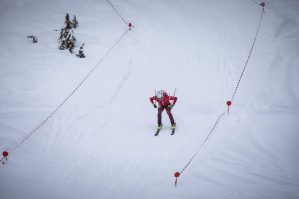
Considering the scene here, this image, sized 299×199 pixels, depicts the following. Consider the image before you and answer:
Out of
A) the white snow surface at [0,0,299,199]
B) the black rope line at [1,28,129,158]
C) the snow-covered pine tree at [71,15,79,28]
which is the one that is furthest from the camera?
the snow-covered pine tree at [71,15,79,28]

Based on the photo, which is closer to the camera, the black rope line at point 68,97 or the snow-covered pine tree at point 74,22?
the black rope line at point 68,97

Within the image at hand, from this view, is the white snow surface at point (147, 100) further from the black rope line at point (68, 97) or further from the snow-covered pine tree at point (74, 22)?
the snow-covered pine tree at point (74, 22)

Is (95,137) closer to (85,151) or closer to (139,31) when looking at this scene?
(85,151)

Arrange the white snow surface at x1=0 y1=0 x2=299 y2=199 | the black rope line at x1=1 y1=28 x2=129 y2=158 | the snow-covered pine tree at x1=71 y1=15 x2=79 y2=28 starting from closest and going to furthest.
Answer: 1. the white snow surface at x1=0 y1=0 x2=299 y2=199
2. the black rope line at x1=1 y1=28 x2=129 y2=158
3. the snow-covered pine tree at x1=71 y1=15 x2=79 y2=28

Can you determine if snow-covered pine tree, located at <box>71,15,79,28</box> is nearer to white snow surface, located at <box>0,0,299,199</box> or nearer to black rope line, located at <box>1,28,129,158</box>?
white snow surface, located at <box>0,0,299,199</box>

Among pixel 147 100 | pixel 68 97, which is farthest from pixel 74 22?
pixel 147 100

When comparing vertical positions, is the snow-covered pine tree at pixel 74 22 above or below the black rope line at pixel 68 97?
above

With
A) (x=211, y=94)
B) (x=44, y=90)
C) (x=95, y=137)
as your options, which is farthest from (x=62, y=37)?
(x=211, y=94)

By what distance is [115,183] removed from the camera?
6.50m

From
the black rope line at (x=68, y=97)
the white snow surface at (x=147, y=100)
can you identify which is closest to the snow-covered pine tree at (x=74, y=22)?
the white snow surface at (x=147, y=100)

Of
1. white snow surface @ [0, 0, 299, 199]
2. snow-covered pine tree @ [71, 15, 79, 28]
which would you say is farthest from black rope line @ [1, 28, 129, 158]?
snow-covered pine tree @ [71, 15, 79, 28]

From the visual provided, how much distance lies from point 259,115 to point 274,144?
138 cm

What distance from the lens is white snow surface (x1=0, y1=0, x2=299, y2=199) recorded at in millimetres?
6508

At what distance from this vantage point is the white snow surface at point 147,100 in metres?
6.51
